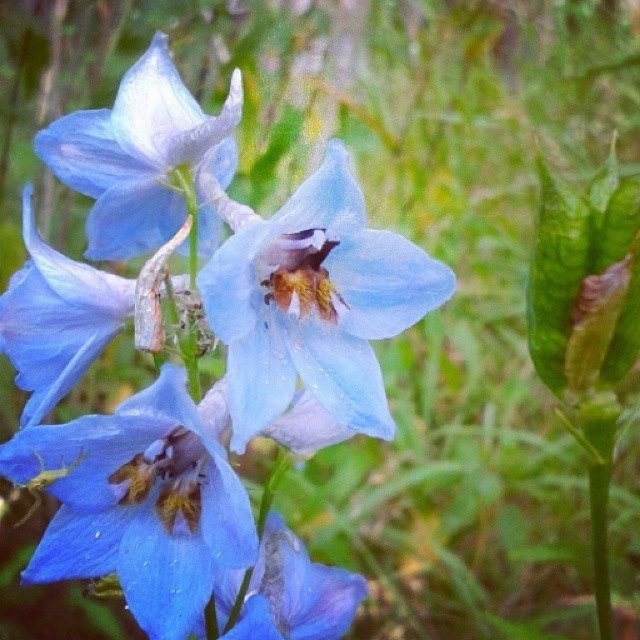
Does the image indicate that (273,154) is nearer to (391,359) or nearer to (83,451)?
(391,359)

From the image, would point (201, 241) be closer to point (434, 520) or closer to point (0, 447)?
point (0, 447)

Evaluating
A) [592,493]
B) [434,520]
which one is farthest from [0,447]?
[434,520]

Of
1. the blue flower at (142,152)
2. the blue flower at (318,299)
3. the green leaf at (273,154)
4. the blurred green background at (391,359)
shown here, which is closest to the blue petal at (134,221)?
the blue flower at (142,152)

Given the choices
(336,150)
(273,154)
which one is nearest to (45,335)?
(336,150)

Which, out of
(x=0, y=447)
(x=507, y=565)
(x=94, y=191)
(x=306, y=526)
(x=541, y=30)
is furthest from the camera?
(x=541, y=30)

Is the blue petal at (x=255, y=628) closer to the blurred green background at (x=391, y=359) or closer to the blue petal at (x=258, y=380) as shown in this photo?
the blue petal at (x=258, y=380)

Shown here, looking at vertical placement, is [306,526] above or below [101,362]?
below
